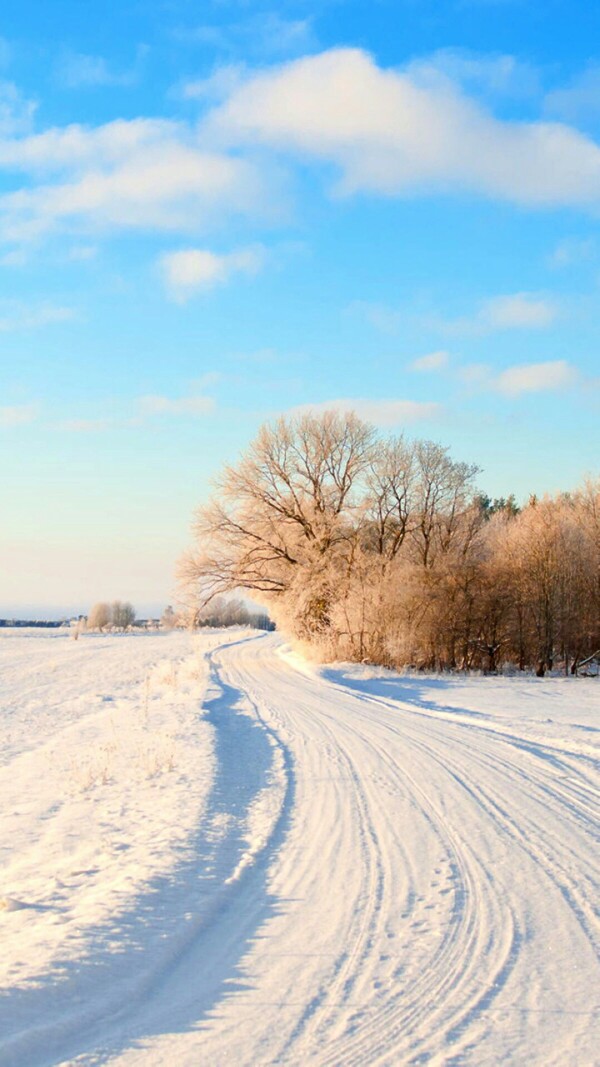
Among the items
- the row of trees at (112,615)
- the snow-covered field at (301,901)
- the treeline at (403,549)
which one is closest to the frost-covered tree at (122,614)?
the row of trees at (112,615)

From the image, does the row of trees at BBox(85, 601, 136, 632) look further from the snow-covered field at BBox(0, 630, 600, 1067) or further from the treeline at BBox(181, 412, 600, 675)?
the snow-covered field at BBox(0, 630, 600, 1067)

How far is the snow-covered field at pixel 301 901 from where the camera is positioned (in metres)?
3.96

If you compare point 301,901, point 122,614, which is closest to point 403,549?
point 301,901

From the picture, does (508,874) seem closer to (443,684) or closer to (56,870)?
(56,870)

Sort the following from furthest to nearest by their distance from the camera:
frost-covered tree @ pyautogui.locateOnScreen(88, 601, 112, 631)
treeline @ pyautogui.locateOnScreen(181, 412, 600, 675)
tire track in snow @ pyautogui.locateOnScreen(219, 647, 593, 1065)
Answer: frost-covered tree @ pyautogui.locateOnScreen(88, 601, 112, 631) → treeline @ pyautogui.locateOnScreen(181, 412, 600, 675) → tire track in snow @ pyautogui.locateOnScreen(219, 647, 593, 1065)

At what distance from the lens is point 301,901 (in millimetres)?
5824

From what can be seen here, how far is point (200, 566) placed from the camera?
36.9 metres

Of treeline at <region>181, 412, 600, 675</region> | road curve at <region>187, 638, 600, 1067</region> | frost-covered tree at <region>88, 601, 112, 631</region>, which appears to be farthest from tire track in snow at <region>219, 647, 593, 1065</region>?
frost-covered tree at <region>88, 601, 112, 631</region>

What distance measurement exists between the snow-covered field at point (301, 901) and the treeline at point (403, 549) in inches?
886

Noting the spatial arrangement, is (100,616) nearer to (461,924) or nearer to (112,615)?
(112,615)

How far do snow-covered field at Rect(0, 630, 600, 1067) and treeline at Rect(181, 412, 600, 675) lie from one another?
22.5 metres

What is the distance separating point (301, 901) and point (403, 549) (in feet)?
106

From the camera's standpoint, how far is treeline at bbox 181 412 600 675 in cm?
3619

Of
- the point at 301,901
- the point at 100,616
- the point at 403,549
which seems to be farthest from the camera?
the point at 100,616
